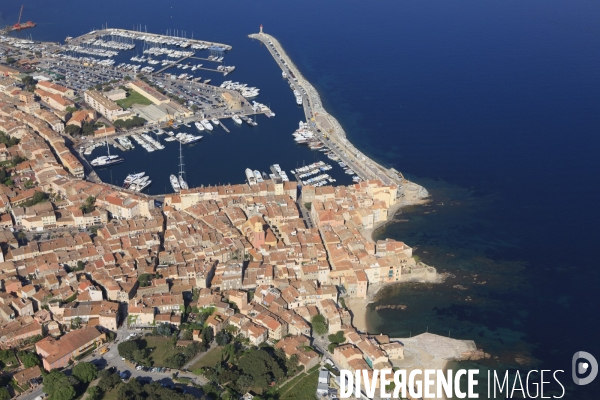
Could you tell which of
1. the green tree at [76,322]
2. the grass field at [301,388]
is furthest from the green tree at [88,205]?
the grass field at [301,388]

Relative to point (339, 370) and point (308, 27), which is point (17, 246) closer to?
point (339, 370)

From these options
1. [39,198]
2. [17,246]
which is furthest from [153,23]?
[17,246]

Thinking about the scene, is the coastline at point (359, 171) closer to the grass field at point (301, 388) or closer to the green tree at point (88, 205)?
the grass field at point (301, 388)

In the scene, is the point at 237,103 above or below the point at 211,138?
above

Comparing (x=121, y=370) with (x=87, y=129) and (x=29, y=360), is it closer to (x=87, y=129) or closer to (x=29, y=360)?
(x=29, y=360)

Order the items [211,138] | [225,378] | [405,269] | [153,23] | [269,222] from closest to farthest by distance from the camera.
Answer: [225,378] → [405,269] → [269,222] → [211,138] → [153,23]

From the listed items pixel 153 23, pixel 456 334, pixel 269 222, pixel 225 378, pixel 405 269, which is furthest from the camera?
pixel 153 23

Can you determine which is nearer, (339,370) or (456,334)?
(339,370)
